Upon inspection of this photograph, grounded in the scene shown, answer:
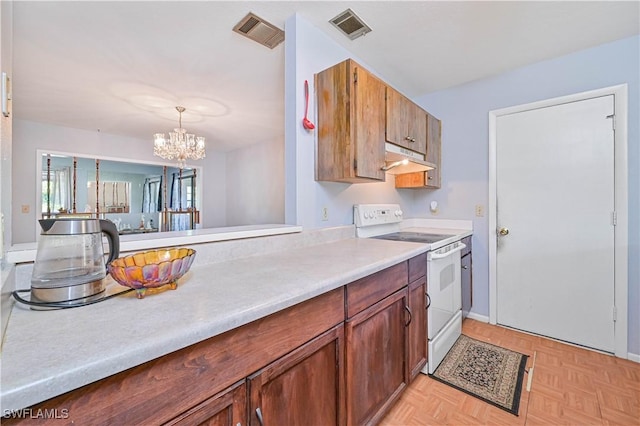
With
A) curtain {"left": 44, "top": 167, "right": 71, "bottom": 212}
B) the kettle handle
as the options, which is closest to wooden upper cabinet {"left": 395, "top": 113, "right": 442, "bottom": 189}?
the kettle handle

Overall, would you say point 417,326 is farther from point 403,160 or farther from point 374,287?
point 403,160

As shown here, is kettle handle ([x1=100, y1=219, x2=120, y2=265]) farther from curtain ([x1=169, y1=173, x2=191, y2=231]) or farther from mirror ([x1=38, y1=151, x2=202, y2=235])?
curtain ([x1=169, y1=173, x2=191, y2=231])

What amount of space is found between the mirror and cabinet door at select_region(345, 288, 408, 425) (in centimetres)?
406

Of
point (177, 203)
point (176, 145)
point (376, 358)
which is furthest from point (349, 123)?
point (177, 203)

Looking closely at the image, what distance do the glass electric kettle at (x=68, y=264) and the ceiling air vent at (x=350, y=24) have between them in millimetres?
1773

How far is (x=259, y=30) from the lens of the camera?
184 cm

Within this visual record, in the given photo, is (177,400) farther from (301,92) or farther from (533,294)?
(533,294)

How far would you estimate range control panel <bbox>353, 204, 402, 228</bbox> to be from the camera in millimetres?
2086

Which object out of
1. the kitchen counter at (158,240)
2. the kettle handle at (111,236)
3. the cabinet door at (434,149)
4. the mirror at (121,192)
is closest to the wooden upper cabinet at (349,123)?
the kitchen counter at (158,240)

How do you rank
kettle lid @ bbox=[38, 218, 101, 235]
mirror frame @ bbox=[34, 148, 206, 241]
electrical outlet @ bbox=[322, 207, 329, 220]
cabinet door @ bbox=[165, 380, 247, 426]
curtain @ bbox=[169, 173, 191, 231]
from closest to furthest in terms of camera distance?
cabinet door @ bbox=[165, 380, 247, 426] < kettle lid @ bbox=[38, 218, 101, 235] < electrical outlet @ bbox=[322, 207, 329, 220] < mirror frame @ bbox=[34, 148, 206, 241] < curtain @ bbox=[169, 173, 191, 231]

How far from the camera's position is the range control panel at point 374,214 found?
6.84ft

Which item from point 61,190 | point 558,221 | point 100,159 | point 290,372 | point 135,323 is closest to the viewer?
point 135,323

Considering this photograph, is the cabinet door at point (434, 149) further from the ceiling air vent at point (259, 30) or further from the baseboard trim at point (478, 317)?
the ceiling air vent at point (259, 30)

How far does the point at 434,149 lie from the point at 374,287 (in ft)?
6.22
